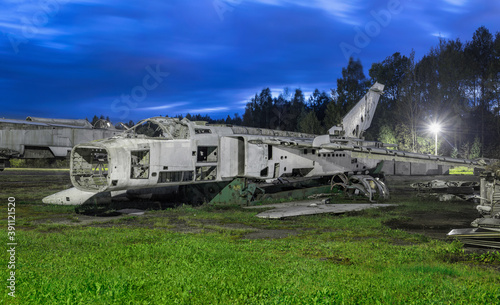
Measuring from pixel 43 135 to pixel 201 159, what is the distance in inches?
751

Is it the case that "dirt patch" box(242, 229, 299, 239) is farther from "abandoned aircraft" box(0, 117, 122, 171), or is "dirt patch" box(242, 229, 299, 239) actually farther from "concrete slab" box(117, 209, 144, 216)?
"abandoned aircraft" box(0, 117, 122, 171)

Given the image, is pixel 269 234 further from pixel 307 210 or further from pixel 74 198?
pixel 74 198

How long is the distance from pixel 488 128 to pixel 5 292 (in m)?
61.9

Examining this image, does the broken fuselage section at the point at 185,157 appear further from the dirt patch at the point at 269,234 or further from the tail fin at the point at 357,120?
the dirt patch at the point at 269,234

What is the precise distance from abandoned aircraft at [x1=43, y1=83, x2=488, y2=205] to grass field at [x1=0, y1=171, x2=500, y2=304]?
1.70 metres

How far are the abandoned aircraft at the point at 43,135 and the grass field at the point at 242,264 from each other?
59.8 feet

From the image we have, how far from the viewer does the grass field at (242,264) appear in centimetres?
594

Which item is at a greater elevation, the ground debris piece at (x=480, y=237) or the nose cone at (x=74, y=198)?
the nose cone at (x=74, y=198)

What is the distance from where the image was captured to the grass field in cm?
594

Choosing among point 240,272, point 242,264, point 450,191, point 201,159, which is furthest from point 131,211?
point 450,191

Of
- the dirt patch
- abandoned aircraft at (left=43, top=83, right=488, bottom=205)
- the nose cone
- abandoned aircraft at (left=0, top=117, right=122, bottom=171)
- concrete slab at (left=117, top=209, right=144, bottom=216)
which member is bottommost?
the dirt patch

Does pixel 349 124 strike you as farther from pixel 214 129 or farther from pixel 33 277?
pixel 33 277

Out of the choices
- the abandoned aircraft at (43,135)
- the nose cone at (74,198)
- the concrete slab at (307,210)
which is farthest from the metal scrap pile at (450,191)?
the abandoned aircraft at (43,135)

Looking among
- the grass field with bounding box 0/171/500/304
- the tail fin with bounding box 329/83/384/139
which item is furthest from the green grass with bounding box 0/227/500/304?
the tail fin with bounding box 329/83/384/139
